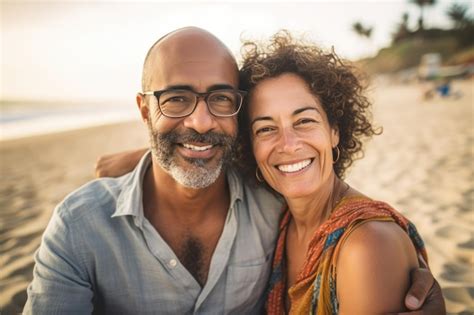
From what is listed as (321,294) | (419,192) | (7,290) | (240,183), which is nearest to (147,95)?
(240,183)

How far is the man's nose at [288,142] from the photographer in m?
2.22

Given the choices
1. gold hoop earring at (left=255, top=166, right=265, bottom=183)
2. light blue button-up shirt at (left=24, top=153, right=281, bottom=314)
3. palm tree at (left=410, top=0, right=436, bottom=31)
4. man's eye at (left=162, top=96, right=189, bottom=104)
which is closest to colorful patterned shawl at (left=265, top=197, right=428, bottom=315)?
light blue button-up shirt at (left=24, top=153, right=281, bottom=314)

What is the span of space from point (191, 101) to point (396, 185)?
4298 millimetres

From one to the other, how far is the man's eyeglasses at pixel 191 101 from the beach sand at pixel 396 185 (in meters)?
1.66

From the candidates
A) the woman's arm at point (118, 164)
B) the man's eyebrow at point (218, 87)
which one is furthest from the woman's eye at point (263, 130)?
the woman's arm at point (118, 164)

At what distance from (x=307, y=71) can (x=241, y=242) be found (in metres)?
1.24

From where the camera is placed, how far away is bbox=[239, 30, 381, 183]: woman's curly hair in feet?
7.91

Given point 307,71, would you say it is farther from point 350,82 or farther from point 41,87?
point 41,87

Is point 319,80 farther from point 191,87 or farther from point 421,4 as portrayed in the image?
point 421,4

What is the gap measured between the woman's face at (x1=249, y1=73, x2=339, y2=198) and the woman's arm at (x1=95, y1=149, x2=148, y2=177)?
1.31m

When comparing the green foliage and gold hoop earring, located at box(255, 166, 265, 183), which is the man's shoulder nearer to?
gold hoop earring, located at box(255, 166, 265, 183)

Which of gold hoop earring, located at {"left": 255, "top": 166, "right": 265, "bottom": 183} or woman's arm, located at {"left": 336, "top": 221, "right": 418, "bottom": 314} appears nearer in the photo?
woman's arm, located at {"left": 336, "top": 221, "right": 418, "bottom": 314}

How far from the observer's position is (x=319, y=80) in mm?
2406

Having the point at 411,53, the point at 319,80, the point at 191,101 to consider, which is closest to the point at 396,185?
the point at 319,80
